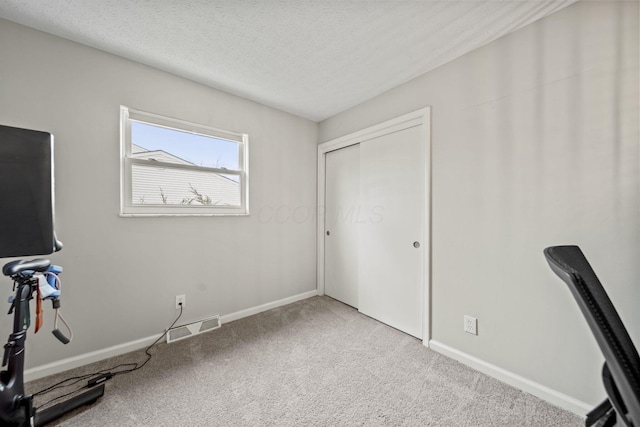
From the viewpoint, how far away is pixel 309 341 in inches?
85.9

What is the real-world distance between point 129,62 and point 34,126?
832 millimetres

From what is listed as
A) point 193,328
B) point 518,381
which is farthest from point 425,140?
point 193,328

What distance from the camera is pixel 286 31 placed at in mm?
1666

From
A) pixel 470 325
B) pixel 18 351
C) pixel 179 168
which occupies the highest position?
pixel 179 168

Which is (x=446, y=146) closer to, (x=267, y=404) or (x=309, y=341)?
(x=309, y=341)

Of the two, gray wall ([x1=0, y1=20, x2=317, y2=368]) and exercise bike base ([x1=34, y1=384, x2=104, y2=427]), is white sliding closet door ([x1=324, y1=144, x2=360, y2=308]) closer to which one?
gray wall ([x1=0, y1=20, x2=317, y2=368])

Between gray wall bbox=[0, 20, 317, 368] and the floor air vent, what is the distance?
2.9 inches

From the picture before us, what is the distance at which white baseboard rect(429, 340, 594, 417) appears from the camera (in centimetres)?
141

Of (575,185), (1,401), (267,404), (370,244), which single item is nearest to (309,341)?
(267,404)

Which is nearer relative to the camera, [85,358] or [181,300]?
[85,358]

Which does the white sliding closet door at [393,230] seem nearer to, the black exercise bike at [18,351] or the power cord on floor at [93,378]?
the power cord on floor at [93,378]

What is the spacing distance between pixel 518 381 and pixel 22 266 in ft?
9.45

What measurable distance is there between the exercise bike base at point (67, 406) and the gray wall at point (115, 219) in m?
0.52

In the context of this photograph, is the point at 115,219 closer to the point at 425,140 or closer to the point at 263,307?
the point at 263,307
